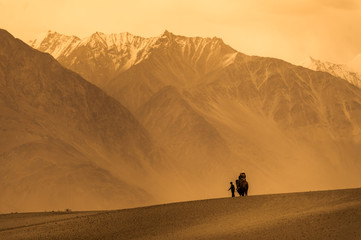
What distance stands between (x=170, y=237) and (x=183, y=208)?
11290mm

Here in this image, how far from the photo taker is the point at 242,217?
53.8 meters

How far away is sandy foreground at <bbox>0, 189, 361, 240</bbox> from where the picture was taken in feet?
150

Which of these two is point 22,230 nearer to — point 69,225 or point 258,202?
point 69,225

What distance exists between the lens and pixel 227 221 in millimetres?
53344

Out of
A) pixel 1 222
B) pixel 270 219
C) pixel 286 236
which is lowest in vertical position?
pixel 286 236

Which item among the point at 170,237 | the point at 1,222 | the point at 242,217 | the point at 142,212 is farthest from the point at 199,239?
the point at 1,222

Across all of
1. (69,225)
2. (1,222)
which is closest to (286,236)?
(69,225)

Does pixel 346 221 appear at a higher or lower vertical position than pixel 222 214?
lower

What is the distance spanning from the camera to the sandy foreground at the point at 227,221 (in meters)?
45.8

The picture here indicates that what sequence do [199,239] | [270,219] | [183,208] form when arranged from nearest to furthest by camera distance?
[199,239] → [270,219] → [183,208]

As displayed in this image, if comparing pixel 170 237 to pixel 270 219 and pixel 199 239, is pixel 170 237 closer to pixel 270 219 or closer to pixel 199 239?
pixel 199 239

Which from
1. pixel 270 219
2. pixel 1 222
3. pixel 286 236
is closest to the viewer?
pixel 286 236

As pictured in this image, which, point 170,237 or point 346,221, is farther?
point 170,237

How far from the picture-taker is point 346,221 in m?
45.6
